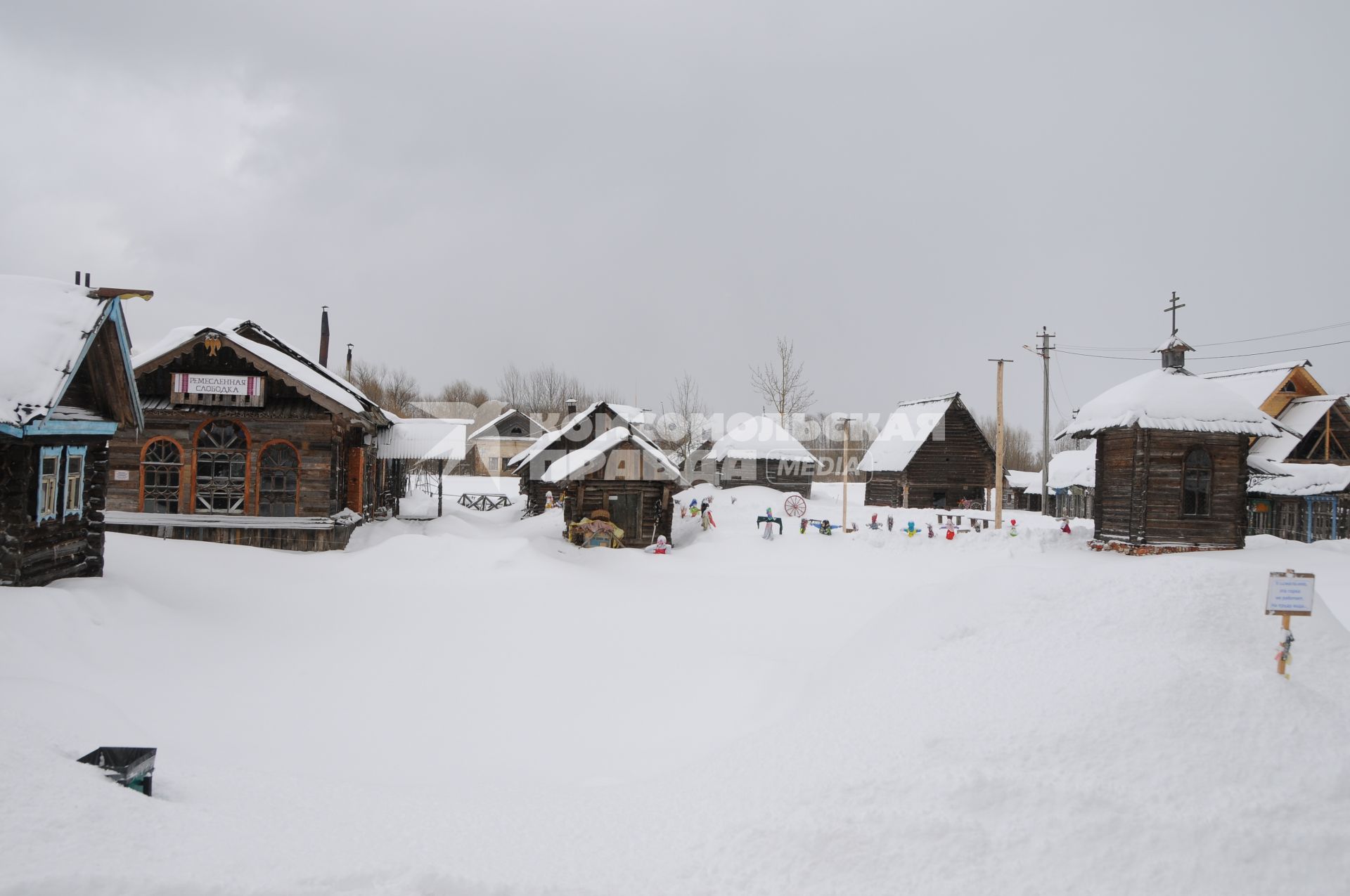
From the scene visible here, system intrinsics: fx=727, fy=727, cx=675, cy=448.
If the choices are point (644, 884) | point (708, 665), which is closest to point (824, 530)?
point (708, 665)

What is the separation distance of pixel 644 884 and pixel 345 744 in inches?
187

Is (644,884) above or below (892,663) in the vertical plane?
below

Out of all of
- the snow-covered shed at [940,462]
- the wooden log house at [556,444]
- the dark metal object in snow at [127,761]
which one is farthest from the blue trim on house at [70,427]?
the snow-covered shed at [940,462]

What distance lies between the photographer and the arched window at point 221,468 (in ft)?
62.5

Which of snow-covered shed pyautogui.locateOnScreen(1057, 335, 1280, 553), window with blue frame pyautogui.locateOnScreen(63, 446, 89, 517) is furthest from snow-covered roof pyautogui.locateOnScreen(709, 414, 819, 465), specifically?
window with blue frame pyautogui.locateOnScreen(63, 446, 89, 517)

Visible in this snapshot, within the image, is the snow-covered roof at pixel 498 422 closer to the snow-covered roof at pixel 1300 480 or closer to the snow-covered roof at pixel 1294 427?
the snow-covered roof at pixel 1294 427

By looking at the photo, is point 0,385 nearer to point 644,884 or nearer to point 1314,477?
point 644,884

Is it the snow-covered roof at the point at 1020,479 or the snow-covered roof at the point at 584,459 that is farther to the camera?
the snow-covered roof at the point at 1020,479

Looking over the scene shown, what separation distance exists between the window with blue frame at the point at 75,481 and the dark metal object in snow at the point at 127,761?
308 inches

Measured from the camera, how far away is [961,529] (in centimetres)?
2348

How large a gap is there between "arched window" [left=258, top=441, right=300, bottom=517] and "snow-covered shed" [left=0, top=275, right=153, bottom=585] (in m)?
7.39

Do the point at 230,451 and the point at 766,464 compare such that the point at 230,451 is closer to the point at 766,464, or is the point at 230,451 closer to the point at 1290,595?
the point at 1290,595

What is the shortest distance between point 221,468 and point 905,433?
29.4 meters

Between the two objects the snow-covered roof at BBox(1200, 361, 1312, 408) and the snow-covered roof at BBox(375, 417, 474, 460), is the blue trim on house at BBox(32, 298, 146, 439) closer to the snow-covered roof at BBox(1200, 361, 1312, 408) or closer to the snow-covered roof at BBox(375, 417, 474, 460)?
the snow-covered roof at BBox(375, 417, 474, 460)
